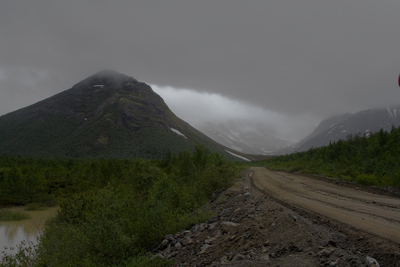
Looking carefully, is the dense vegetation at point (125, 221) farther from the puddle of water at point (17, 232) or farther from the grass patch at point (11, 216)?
the grass patch at point (11, 216)

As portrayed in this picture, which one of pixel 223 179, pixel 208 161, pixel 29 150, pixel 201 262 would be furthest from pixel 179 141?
pixel 201 262

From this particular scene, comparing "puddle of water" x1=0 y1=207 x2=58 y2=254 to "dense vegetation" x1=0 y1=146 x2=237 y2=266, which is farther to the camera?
"puddle of water" x1=0 y1=207 x2=58 y2=254

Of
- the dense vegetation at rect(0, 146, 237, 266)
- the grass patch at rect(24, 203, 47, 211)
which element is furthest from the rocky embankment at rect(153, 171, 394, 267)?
the grass patch at rect(24, 203, 47, 211)

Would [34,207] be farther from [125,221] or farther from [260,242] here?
[260,242]

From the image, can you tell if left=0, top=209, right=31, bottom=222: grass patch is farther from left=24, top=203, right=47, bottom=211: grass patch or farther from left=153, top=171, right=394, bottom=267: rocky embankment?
left=153, top=171, right=394, bottom=267: rocky embankment

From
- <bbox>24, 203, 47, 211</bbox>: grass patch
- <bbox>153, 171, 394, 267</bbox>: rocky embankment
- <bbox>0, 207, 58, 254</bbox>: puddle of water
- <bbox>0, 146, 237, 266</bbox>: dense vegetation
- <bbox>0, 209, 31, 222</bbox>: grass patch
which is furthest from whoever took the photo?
<bbox>24, 203, 47, 211</bbox>: grass patch

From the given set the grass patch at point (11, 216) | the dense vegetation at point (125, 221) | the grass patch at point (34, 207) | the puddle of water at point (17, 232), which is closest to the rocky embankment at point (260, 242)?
the dense vegetation at point (125, 221)

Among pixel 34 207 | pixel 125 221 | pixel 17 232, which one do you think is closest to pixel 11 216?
pixel 34 207

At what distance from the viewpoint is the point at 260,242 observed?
22.5 ft

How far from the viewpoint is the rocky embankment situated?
16.7 ft

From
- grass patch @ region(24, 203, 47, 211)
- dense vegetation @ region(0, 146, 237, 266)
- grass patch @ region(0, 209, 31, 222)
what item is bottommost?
grass patch @ region(24, 203, 47, 211)

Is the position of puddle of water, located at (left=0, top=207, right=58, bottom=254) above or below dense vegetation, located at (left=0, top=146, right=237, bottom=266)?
below

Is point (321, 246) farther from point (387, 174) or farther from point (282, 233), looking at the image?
point (387, 174)

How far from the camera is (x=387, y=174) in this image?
55.4 ft
